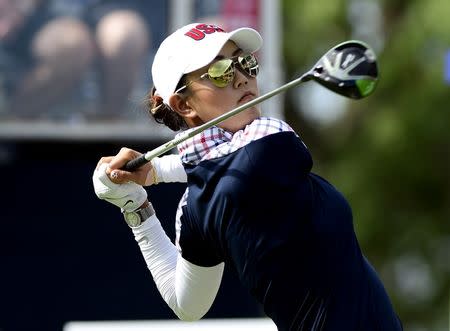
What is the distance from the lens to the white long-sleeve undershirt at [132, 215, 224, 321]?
4934 millimetres

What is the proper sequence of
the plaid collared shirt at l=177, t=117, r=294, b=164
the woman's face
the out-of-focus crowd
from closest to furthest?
the plaid collared shirt at l=177, t=117, r=294, b=164
the woman's face
the out-of-focus crowd

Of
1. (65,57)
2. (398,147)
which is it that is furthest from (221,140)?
(398,147)

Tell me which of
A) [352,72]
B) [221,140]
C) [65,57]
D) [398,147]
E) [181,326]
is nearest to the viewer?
[352,72]

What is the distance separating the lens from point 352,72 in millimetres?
4496

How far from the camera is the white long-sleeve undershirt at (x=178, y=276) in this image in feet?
16.2

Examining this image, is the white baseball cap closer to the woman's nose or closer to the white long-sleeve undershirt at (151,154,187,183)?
the woman's nose

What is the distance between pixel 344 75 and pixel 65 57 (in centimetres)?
547

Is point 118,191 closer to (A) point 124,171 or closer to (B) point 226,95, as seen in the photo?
(A) point 124,171

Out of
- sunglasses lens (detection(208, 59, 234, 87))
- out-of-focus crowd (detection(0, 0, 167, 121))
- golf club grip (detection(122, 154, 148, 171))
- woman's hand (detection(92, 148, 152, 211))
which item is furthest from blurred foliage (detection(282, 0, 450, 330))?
sunglasses lens (detection(208, 59, 234, 87))

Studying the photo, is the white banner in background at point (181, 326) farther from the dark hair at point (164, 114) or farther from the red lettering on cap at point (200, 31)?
the red lettering on cap at point (200, 31)

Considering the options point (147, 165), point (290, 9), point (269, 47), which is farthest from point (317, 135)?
point (147, 165)

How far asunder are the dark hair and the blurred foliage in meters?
12.8

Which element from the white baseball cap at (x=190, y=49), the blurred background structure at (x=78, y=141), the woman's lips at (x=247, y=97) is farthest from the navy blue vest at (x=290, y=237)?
the blurred background structure at (x=78, y=141)

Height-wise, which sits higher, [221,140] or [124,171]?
[221,140]
